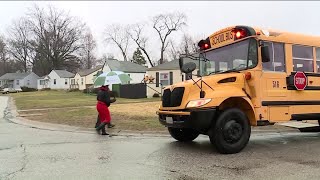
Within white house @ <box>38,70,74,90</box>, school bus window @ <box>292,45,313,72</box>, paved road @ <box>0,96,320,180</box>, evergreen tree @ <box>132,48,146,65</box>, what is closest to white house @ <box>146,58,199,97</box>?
paved road @ <box>0,96,320,180</box>

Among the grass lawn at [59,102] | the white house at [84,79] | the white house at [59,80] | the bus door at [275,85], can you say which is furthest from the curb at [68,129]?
the white house at [59,80]

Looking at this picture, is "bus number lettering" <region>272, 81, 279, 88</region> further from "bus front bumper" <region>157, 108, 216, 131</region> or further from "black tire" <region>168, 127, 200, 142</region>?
"black tire" <region>168, 127, 200, 142</region>

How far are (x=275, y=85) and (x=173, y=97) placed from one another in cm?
246

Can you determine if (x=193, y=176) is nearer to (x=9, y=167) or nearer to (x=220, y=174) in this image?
(x=220, y=174)

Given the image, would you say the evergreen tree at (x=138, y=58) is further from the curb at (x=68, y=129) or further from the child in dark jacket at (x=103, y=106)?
the child in dark jacket at (x=103, y=106)

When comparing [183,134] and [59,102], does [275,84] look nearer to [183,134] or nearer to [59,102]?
[183,134]

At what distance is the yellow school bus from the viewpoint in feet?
25.9

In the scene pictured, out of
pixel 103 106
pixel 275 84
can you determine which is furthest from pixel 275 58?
pixel 103 106

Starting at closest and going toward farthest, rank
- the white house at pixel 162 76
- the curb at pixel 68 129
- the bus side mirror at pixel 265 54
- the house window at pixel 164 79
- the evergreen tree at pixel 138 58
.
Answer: the bus side mirror at pixel 265 54
the curb at pixel 68 129
the white house at pixel 162 76
the house window at pixel 164 79
the evergreen tree at pixel 138 58

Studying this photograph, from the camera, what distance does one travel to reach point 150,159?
293 inches

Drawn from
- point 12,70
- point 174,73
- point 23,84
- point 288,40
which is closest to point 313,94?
point 288,40

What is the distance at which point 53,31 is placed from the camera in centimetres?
7931

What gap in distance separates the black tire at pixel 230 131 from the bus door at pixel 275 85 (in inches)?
31.7

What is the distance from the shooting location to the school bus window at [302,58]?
9070mm
